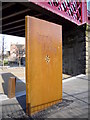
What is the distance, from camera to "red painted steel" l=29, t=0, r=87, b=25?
832 centimetres

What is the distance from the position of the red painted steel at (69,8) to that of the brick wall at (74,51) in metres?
0.93

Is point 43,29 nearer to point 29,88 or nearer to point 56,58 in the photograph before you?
point 56,58

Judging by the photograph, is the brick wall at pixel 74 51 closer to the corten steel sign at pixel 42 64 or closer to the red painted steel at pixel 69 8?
the red painted steel at pixel 69 8

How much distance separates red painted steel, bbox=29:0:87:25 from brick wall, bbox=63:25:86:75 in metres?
0.93

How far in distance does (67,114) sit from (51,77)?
1.30 meters

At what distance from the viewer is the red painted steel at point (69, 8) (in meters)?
8.32

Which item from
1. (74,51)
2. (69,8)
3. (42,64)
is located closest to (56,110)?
(42,64)

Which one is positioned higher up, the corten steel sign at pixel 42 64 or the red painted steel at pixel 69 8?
the red painted steel at pixel 69 8

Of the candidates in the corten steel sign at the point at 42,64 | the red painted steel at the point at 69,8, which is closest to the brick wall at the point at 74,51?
the red painted steel at the point at 69,8

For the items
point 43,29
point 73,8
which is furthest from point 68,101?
point 73,8

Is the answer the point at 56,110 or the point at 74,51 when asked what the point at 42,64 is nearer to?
the point at 56,110

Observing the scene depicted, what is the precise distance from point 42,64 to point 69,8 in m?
6.76

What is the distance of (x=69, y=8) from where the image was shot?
34.2 feet

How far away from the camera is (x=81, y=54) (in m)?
12.7
